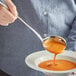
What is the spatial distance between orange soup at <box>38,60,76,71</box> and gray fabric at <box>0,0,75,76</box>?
0.27 m

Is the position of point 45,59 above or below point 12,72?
above

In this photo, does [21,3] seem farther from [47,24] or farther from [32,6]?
[47,24]

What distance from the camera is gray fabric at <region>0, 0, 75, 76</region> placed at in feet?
5.51

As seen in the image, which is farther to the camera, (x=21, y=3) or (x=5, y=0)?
(x=21, y=3)

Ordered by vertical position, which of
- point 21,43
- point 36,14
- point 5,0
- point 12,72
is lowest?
point 12,72

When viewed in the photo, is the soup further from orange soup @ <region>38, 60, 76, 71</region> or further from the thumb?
the thumb

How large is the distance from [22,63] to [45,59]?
30 centimetres

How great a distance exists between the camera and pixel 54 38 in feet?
4.95

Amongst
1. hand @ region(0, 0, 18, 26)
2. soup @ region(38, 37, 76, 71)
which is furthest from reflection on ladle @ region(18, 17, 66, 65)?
hand @ region(0, 0, 18, 26)

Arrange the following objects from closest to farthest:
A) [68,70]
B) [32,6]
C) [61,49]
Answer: [68,70], [61,49], [32,6]

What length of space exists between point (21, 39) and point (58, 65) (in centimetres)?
35

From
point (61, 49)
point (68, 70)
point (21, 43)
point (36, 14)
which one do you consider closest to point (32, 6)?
point (36, 14)

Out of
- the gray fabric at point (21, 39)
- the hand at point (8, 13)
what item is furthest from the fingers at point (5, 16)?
the gray fabric at point (21, 39)

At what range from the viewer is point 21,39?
171 centimetres
